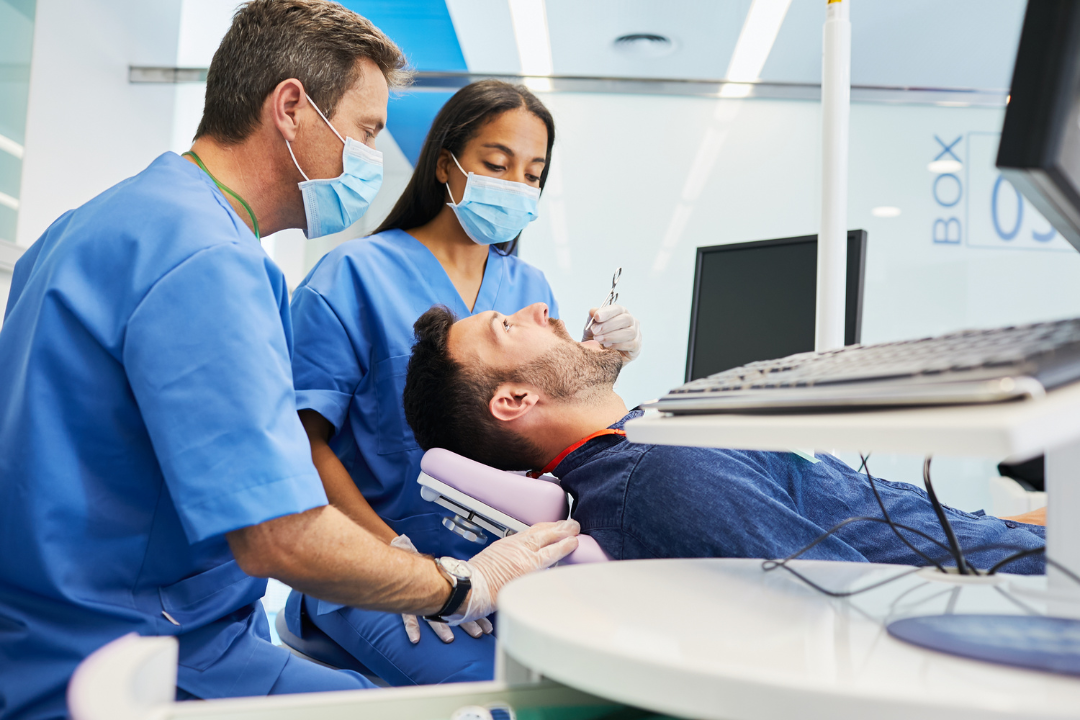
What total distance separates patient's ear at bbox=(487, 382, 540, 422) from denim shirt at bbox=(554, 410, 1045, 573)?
0.17 m

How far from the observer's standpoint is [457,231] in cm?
175

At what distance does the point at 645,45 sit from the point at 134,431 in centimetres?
286

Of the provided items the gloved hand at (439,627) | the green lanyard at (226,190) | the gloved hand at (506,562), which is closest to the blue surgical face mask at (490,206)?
the green lanyard at (226,190)

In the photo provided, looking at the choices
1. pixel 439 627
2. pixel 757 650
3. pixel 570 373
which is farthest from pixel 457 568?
pixel 757 650

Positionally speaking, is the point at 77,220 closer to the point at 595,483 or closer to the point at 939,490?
the point at 595,483

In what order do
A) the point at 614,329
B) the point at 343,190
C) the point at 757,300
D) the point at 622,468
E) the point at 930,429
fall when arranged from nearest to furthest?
the point at 930,429, the point at 622,468, the point at 343,190, the point at 614,329, the point at 757,300

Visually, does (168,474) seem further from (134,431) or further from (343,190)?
(343,190)

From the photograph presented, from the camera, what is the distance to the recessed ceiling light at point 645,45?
309 centimetres

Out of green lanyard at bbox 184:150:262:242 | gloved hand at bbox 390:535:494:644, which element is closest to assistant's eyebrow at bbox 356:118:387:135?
green lanyard at bbox 184:150:262:242

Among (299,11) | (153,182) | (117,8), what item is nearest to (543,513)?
(153,182)

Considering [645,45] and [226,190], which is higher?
[645,45]

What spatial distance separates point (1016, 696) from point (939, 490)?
324 centimetres

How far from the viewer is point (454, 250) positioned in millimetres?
1737

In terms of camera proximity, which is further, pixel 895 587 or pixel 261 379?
pixel 261 379
